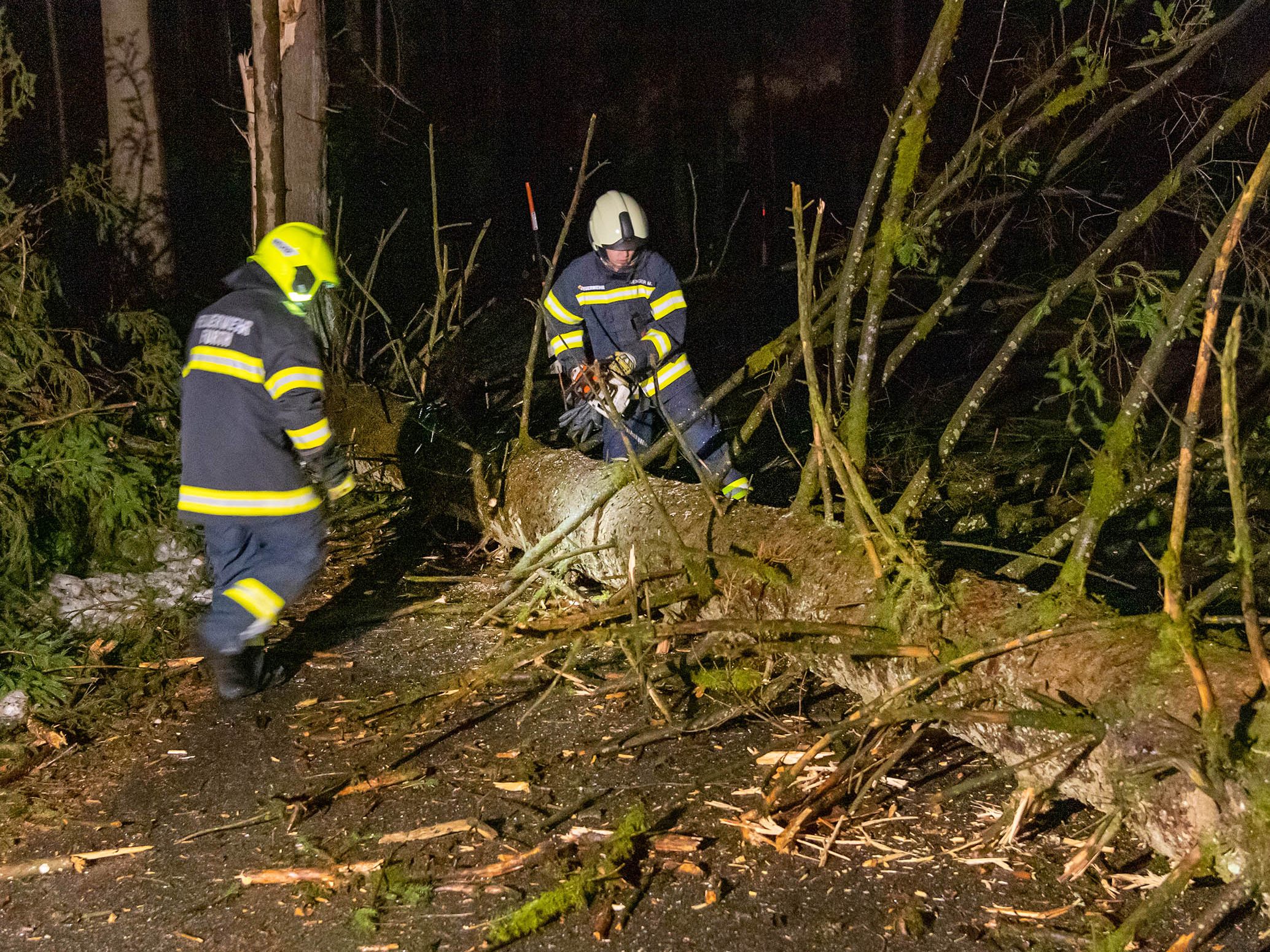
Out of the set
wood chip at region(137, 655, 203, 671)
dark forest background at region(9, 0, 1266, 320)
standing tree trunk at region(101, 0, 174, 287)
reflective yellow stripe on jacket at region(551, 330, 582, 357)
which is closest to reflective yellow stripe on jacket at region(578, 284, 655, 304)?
reflective yellow stripe on jacket at region(551, 330, 582, 357)

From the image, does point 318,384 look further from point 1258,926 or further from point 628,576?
point 1258,926

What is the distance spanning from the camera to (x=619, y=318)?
496 centimetres

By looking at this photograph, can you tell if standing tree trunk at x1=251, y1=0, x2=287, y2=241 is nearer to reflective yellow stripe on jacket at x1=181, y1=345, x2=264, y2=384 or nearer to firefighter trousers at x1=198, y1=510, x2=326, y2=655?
reflective yellow stripe on jacket at x1=181, y1=345, x2=264, y2=384

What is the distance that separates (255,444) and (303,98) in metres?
3.39

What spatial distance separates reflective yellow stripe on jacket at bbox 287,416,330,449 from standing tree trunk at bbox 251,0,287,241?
2.94 metres

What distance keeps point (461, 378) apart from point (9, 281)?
2174 millimetres

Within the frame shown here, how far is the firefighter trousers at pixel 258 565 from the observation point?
3547mm

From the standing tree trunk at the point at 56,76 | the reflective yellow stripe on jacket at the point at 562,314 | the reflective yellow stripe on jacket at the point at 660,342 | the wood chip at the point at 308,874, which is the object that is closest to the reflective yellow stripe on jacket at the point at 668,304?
the reflective yellow stripe on jacket at the point at 660,342

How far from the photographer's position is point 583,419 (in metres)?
4.88

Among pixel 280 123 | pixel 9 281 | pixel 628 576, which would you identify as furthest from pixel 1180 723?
pixel 280 123

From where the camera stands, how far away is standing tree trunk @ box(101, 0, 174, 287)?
6914 millimetres

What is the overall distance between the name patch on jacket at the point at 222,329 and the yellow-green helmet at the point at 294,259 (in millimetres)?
203

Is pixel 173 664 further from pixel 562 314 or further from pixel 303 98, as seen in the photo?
pixel 303 98

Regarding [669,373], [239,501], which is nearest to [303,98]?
[669,373]
